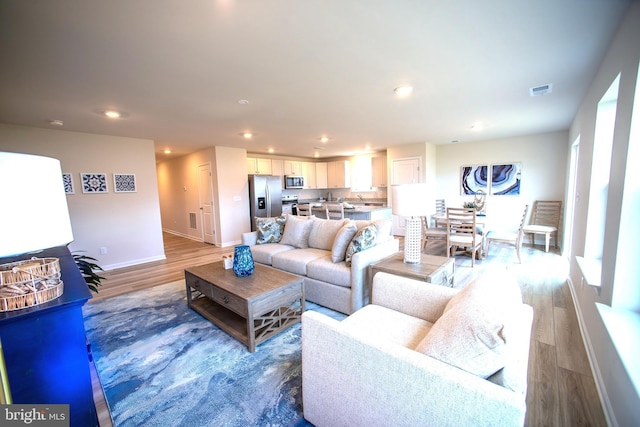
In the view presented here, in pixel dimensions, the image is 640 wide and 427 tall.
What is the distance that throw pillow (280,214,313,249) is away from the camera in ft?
12.2

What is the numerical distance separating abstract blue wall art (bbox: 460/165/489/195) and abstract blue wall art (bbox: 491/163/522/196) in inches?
6.3

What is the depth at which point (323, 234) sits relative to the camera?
139 inches

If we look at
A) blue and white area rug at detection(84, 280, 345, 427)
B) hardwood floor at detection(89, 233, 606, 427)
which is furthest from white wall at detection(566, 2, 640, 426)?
blue and white area rug at detection(84, 280, 345, 427)

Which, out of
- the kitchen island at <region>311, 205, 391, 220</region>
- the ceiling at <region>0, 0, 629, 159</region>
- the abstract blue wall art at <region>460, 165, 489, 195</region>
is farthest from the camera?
the abstract blue wall art at <region>460, 165, 489, 195</region>

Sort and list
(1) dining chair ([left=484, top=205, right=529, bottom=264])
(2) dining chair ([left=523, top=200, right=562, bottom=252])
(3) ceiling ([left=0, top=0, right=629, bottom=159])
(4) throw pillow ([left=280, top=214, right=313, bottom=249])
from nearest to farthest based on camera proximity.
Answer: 1. (3) ceiling ([left=0, top=0, right=629, bottom=159])
2. (4) throw pillow ([left=280, top=214, right=313, bottom=249])
3. (1) dining chair ([left=484, top=205, right=529, bottom=264])
4. (2) dining chair ([left=523, top=200, right=562, bottom=252])

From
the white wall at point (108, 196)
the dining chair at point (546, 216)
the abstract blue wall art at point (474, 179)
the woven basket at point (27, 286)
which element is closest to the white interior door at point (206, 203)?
the white wall at point (108, 196)

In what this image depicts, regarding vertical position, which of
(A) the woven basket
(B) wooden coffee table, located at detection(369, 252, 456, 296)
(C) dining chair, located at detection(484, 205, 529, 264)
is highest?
(A) the woven basket

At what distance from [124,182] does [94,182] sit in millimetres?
432

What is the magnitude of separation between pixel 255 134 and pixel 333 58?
301cm

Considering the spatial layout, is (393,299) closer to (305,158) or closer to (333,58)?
(333,58)

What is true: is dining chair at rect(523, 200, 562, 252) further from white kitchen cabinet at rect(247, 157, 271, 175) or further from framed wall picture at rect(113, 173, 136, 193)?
framed wall picture at rect(113, 173, 136, 193)

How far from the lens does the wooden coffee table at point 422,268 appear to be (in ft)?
7.24

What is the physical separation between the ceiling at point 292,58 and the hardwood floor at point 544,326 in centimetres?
236

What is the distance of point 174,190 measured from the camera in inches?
310
